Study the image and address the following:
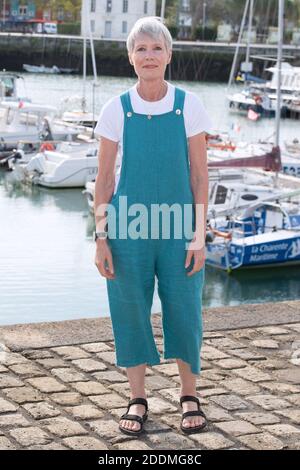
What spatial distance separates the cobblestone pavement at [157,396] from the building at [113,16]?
2394 inches

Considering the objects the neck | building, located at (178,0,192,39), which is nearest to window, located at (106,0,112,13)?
building, located at (178,0,192,39)

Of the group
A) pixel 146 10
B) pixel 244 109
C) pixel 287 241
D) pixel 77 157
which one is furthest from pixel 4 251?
pixel 146 10

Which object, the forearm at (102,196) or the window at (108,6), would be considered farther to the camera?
the window at (108,6)

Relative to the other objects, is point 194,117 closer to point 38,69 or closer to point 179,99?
point 179,99

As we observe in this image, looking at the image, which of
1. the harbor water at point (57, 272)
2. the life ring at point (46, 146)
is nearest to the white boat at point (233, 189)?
the harbor water at point (57, 272)

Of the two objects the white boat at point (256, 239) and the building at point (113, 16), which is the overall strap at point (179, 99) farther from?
the building at point (113, 16)

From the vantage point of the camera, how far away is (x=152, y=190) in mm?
4094

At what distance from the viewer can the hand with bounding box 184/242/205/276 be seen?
4.12 meters

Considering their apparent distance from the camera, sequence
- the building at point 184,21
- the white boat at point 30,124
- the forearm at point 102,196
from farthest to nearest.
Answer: the building at point 184,21, the white boat at point 30,124, the forearm at point 102,196

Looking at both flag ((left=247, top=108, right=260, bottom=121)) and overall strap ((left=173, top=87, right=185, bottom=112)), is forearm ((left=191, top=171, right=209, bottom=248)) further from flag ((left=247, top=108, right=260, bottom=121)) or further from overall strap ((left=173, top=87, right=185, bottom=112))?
flag ((left=247, top=108, right=260, bottom=121))

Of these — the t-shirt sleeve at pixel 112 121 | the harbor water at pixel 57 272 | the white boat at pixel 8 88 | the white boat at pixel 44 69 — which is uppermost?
the t-shirt sleeve at pixel 112 121

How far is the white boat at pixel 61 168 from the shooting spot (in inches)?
992

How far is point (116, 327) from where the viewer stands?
427 cm

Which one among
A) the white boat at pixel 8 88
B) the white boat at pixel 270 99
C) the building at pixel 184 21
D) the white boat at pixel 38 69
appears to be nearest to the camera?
the white boat at pixel 8 88
